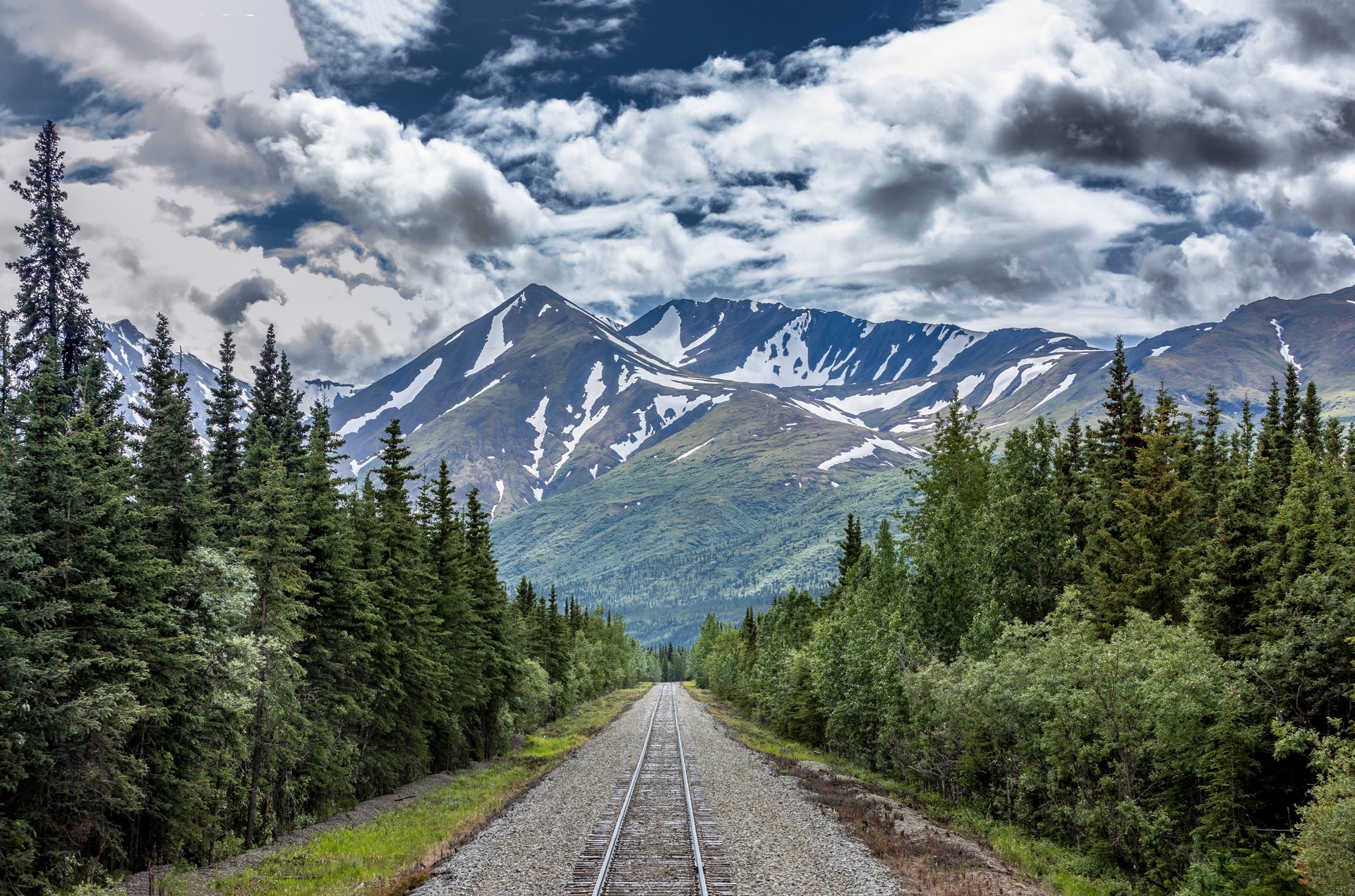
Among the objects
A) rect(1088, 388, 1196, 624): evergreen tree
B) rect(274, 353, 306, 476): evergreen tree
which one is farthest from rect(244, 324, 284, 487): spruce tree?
rect(1088, 388, 1196, 624): evergreen tree

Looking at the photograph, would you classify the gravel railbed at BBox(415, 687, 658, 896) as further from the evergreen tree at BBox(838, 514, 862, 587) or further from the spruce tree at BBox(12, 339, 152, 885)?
the evergreen tree at BBox(838, 514, 862, 587)

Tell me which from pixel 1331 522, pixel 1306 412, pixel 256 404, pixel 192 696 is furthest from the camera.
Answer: pixel 1306 412

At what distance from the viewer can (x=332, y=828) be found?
26125 millimetres

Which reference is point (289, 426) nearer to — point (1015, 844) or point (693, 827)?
point (693, 827)

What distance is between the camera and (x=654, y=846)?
19.2 meters

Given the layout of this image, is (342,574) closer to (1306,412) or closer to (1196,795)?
(1196,795)

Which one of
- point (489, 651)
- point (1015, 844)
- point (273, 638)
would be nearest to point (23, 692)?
point (273, 638)

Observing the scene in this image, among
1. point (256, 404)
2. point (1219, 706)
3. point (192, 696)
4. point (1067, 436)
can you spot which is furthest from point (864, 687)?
point (256, 404)

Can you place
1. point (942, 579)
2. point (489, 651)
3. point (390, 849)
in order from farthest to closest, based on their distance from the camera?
point (489, 651)
point (942, 579)
point (390, 849)

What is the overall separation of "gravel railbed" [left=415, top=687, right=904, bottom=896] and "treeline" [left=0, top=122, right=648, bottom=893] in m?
7.42

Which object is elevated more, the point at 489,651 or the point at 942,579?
the point at 942,579

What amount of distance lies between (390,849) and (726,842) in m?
8.54

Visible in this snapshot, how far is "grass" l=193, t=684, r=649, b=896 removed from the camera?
17.5 m

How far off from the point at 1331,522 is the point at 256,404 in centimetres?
4212
